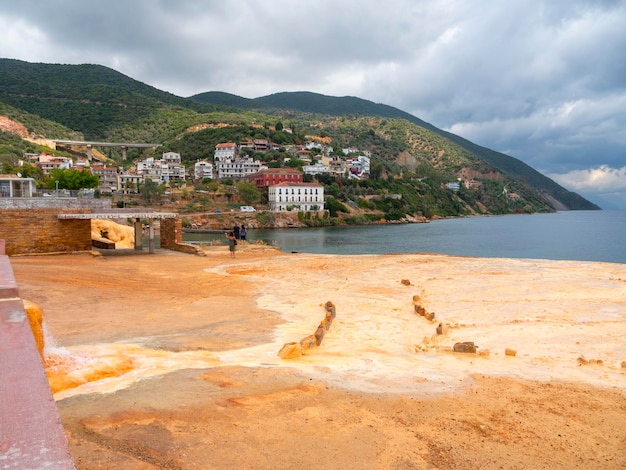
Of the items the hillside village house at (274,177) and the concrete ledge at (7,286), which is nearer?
the concrete ledge at (7,286)

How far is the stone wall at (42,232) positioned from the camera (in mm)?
22250

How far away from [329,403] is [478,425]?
1581 mm

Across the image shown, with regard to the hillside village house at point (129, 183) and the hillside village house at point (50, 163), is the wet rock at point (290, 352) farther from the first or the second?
the hillside village house at point (129, 183)

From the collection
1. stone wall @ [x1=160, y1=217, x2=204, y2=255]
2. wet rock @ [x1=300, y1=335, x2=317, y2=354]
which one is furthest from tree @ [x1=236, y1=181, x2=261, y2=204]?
wet rock @ [x1=300, y1=335, x2=317, y2=354]

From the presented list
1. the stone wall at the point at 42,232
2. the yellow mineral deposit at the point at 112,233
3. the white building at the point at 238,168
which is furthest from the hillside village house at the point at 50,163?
the stone wall at the point at 42,232

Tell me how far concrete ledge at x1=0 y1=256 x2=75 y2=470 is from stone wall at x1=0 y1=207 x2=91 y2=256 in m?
22.8

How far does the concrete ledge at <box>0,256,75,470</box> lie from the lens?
76.5 inches

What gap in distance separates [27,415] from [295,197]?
3592 inches

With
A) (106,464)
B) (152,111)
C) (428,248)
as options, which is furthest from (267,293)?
(152,111)

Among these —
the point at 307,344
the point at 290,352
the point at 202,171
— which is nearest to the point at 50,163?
the point at 202,171

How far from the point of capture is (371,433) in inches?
181

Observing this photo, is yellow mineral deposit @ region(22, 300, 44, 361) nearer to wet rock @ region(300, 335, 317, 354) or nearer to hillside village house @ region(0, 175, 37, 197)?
wet rock @ region(300, 335, 317, 354)

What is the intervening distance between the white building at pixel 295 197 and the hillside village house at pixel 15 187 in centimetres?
6064

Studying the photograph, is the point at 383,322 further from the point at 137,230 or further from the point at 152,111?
→ the point at 152,111
